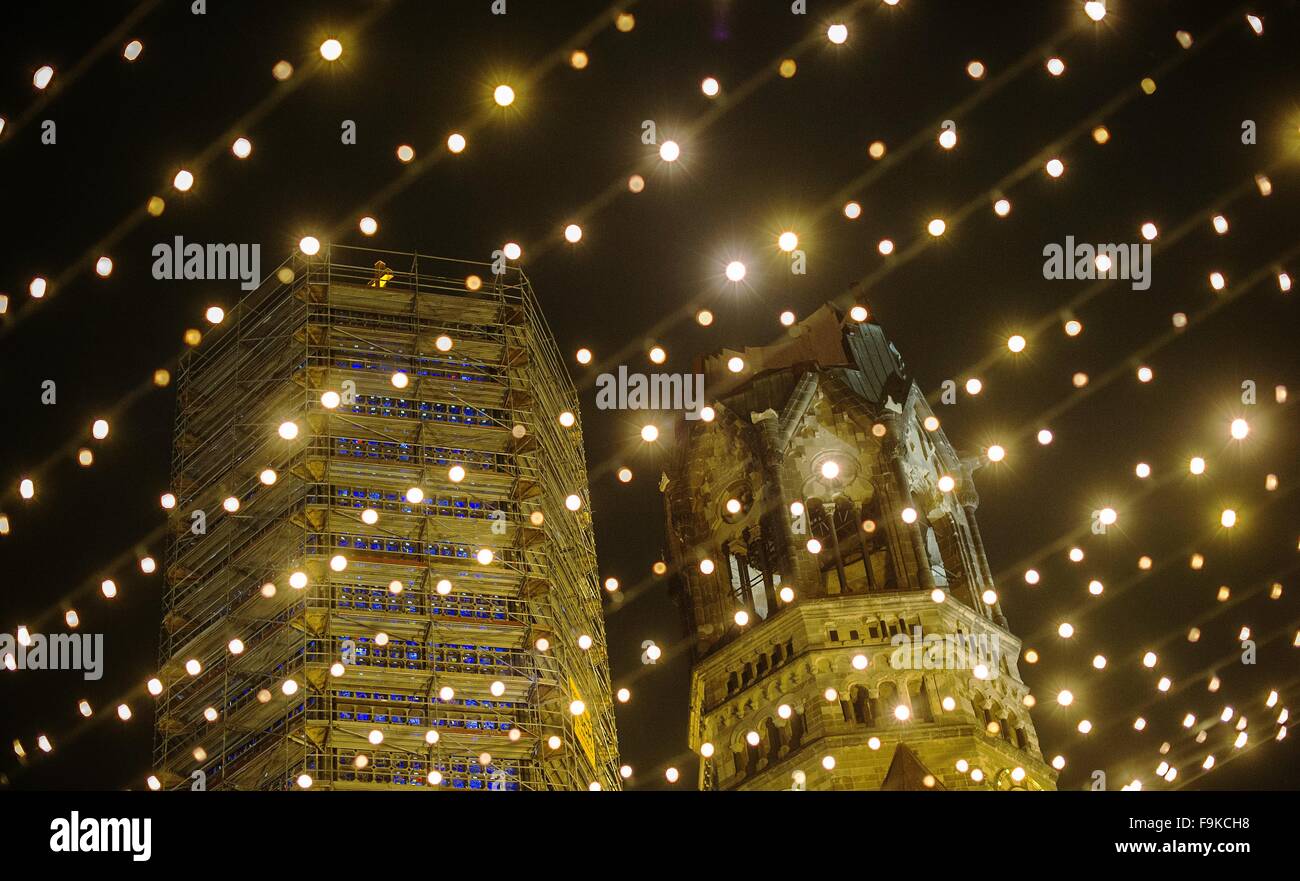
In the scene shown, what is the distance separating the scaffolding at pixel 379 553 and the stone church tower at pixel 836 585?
415cm

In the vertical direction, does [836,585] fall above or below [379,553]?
above

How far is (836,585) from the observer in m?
40.7

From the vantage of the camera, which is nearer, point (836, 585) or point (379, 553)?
point (379, 553)

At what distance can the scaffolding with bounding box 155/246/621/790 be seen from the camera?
3003 cm

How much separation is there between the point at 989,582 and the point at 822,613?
513 centimetres

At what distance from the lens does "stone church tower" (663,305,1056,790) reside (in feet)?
120

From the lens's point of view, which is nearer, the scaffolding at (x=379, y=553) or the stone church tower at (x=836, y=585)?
the scaffolding at (x=379, y=553)

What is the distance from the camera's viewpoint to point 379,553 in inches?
1286

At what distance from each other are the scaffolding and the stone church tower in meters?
4.15

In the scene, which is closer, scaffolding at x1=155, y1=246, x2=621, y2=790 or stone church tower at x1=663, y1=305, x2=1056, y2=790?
scaffolding at x1=155, y1=246, x2=621, y2=790

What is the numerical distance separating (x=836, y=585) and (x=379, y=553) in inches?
484

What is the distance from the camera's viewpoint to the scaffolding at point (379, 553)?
30.0m
